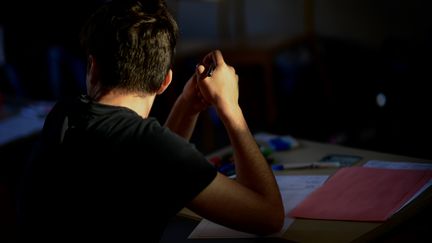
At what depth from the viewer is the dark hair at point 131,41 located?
121 centimetres

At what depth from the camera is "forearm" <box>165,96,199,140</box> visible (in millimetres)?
1641

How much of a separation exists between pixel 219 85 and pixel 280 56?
3235mm

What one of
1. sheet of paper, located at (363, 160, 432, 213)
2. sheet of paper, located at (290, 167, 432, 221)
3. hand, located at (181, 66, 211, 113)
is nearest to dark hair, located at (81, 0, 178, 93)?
hand, located at (181, 66, 211, 113)

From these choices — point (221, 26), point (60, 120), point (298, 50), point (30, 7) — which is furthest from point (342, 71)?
point (60, 120)

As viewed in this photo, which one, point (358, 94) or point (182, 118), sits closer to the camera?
point (182, 118)

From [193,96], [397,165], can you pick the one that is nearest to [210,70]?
[193,96]

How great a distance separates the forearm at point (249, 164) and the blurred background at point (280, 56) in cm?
214

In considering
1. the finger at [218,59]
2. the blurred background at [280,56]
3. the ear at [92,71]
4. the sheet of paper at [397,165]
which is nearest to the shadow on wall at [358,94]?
the blurred background at [280,56]

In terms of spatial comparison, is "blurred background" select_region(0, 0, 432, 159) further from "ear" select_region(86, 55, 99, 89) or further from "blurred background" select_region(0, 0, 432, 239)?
"ear" select_region(86, 55, 99, 89)

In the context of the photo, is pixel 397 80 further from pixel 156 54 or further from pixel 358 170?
pixel 156 54

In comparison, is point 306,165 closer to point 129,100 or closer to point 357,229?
point 357,229

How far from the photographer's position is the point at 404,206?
1.34 metres

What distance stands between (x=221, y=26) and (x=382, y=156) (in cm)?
284

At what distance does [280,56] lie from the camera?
457 centimetres
